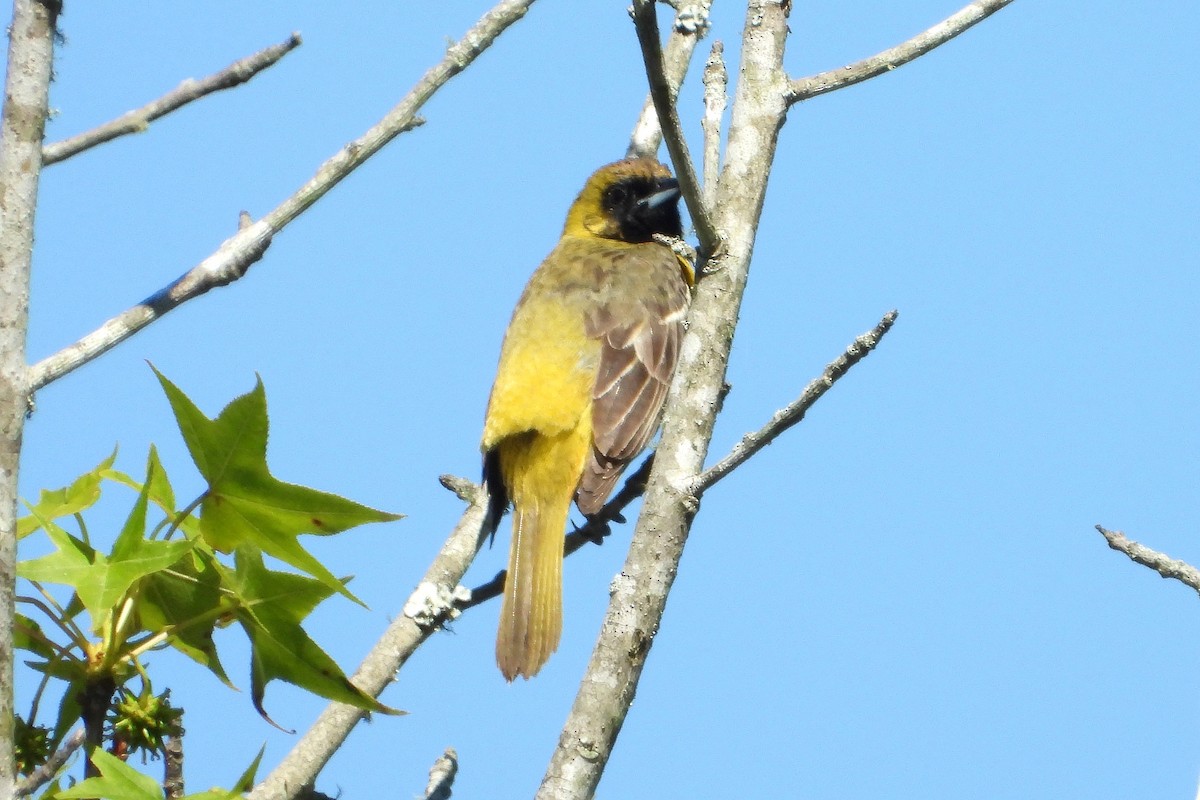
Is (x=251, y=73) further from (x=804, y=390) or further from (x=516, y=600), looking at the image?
(x=516, y=600)

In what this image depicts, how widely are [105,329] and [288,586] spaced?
0.57 metres

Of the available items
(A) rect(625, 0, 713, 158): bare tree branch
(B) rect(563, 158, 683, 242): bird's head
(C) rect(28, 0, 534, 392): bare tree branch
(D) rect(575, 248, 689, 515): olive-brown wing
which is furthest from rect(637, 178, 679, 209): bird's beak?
(C) rect(28, 0, 534, 392): bare tree branch

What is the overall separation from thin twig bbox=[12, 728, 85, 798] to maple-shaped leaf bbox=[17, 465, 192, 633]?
275 mm

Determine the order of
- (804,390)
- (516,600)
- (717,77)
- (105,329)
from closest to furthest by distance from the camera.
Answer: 1. (105,329)
2. (804,390)
3. (717,77)
4. (516,600)

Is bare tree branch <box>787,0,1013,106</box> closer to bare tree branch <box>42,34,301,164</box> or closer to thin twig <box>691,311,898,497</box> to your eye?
thin twig <box>691,311,898,497</box>

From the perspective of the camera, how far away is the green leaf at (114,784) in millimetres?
2117

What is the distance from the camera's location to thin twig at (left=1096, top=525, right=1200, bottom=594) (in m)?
2.71

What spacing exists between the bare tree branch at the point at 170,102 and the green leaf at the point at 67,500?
2.03 feet

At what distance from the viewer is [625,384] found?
18.9ft

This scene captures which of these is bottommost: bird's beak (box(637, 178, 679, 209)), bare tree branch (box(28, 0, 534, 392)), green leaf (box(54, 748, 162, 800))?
green leaf (box(54, 748, 162, 800))

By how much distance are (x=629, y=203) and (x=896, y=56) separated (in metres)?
3.87

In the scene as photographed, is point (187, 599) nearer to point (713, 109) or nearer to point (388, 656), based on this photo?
point (388, 656)

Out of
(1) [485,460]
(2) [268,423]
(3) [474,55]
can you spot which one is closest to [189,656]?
(2) [268,423]

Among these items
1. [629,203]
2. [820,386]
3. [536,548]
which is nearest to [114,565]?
[820,386]
